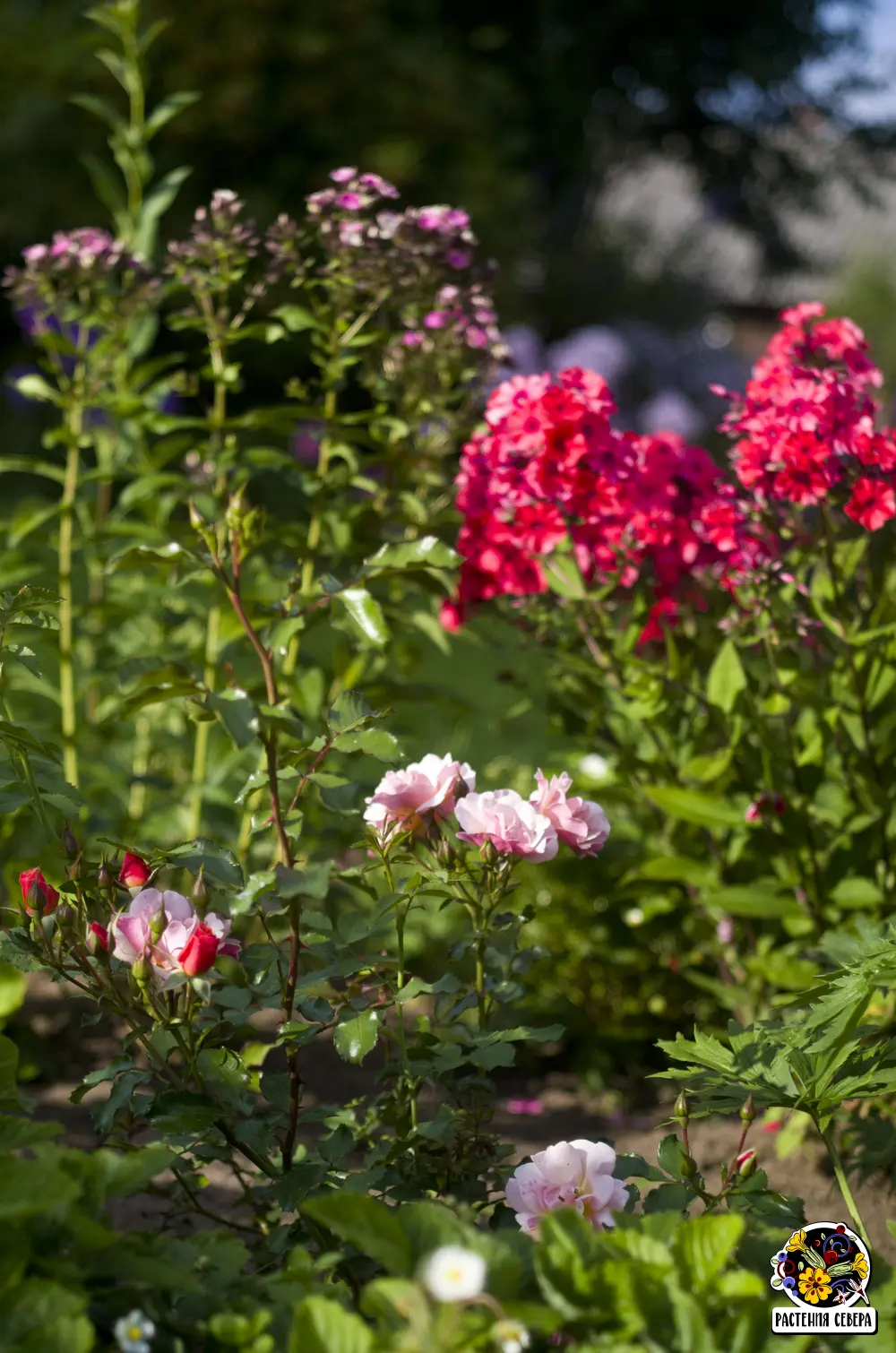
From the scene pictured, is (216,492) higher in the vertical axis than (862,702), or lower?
higher

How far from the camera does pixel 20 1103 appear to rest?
1310 millimetres

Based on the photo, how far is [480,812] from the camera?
1340 mm

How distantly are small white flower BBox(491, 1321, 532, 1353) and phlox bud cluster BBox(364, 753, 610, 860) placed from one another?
506 millimetres

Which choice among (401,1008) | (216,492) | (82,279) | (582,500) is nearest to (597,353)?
(82,279)

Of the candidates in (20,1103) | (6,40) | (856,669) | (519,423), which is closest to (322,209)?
(519,423)

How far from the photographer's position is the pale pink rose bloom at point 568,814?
1406mm

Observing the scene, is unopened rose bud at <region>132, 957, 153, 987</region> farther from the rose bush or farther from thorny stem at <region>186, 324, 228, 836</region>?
thorny stem at <region>186, 324, 228, 836</region>

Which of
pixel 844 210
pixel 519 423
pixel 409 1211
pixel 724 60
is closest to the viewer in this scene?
pixel 409 1211

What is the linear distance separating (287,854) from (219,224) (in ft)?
3.64

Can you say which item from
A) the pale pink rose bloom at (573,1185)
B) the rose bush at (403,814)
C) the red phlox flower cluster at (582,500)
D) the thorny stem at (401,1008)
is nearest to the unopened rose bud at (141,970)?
the rose bush at (403,814)

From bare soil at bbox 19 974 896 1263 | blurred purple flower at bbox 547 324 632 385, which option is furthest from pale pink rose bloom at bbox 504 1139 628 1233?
blurred purple flower at bbox 547 324 632 385

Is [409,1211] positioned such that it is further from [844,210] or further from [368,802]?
[844,210]

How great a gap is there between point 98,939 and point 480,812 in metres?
0.39

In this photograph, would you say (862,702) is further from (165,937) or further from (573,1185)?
(165,937)
